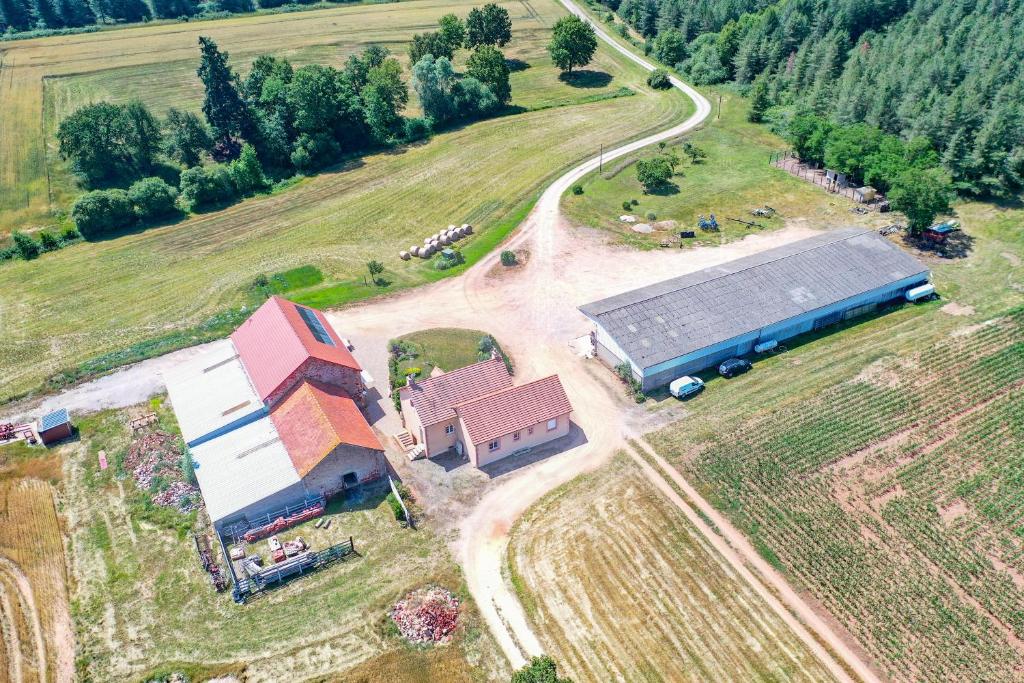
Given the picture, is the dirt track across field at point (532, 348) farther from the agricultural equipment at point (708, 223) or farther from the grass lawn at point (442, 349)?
the agricultural equipment at point (708, 223)

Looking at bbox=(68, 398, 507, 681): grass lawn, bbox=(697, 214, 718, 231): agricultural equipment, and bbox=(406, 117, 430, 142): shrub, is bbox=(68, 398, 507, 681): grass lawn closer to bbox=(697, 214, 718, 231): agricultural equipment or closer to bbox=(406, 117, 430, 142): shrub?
bbox=(697, 214, 718, 231): agricultural equipment

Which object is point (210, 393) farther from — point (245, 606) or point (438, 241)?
point (438, 241)

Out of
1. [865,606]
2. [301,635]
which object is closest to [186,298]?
[301,635]

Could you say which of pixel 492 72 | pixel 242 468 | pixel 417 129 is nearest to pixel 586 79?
pixel 492 72

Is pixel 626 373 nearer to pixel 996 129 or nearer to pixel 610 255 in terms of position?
pixel 610 255

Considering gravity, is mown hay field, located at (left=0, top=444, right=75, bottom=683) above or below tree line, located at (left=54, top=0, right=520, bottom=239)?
below

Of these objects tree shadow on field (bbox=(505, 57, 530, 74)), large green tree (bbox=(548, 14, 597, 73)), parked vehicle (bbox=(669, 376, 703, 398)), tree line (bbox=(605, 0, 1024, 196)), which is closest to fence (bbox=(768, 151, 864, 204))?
tree line (bbox=(605, 0, 1024, 196))
